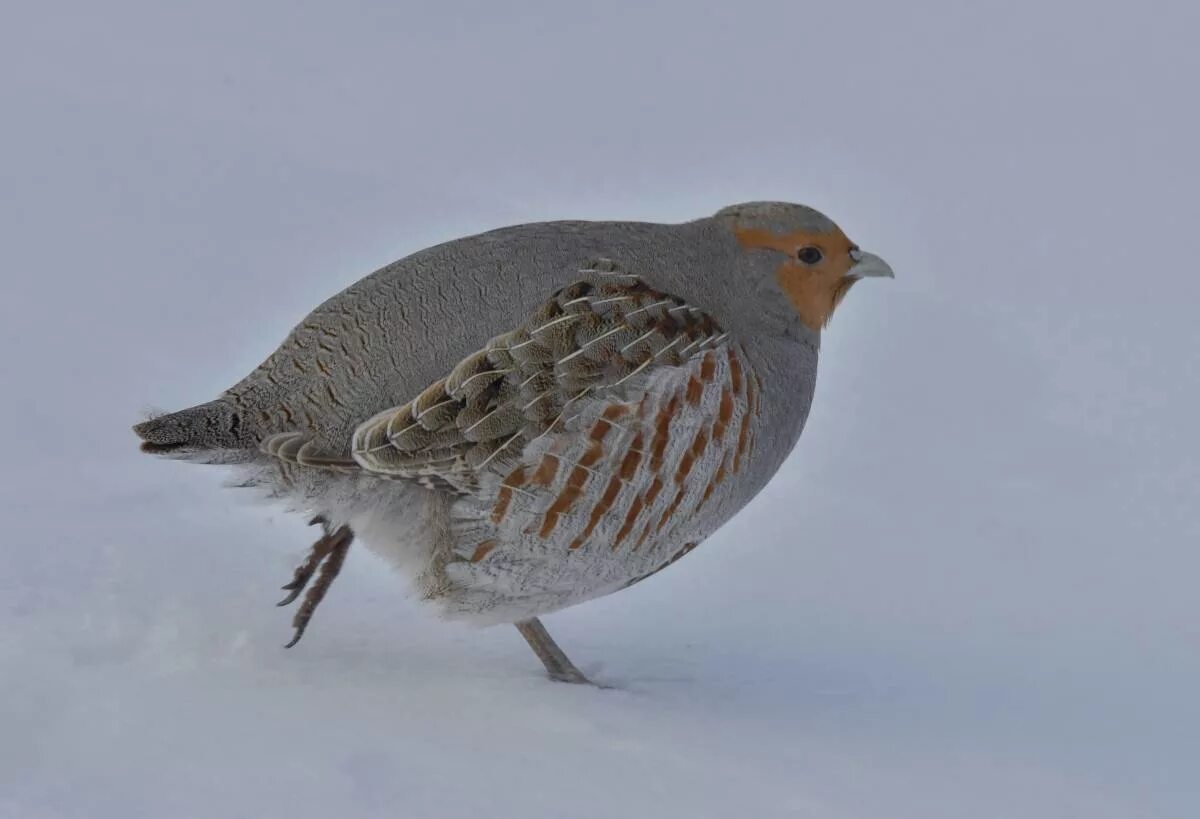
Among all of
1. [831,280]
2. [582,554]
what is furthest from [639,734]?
[831,280]

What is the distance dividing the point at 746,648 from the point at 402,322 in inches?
64.7

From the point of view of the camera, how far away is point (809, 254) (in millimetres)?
4445

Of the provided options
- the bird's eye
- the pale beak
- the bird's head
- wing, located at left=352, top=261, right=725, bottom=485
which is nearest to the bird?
wing, located at left=352, top=261, right=725, bottom=485

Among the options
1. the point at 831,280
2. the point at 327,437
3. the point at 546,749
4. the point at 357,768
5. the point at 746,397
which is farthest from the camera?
the point at 831,280

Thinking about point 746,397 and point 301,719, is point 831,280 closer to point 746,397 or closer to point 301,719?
point 746,397

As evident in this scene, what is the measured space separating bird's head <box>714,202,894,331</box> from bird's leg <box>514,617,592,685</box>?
1.26 metres

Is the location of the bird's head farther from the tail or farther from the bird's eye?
the tail

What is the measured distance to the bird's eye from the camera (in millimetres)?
4434

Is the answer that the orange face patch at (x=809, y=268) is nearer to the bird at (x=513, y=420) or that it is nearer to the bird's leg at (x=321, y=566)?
the bird at (x=513, y=420)

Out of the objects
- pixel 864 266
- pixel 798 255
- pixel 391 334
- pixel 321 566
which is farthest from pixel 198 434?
pixel 864 266

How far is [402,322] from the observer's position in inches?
153

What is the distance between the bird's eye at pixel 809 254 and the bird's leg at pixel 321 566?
64.4 inches

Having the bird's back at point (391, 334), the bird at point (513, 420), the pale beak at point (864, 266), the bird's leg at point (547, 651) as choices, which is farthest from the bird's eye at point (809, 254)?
the bird's leg at point (547, 651)

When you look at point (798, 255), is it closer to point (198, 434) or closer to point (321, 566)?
point (321, 566)
